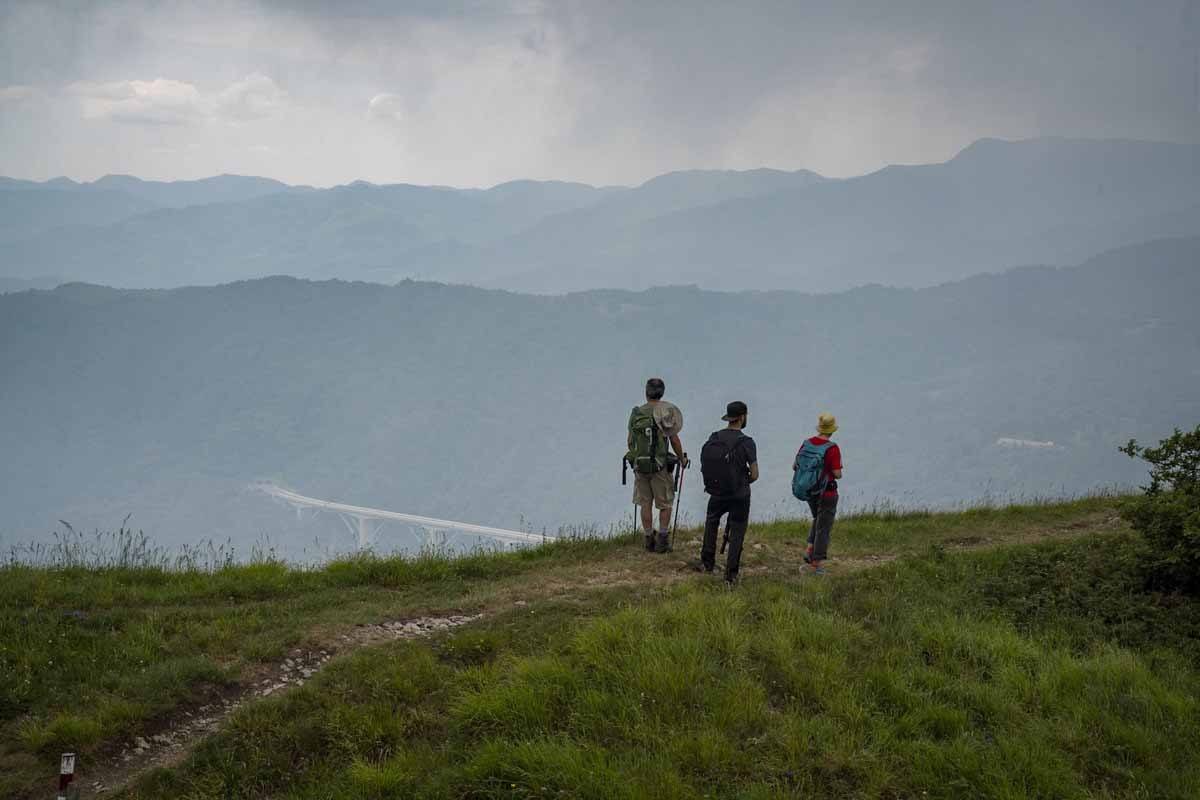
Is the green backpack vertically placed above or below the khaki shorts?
above

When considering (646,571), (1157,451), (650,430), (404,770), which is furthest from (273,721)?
(1157,451)

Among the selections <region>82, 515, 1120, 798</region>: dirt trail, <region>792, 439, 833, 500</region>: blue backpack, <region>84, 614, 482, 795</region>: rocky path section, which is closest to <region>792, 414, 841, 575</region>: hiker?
<region>792, 439, 833, 500</region>: blue backpack

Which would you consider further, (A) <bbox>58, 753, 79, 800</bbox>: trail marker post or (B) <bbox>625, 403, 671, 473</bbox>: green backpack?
(B) <bbox>625, 403, 671, 473</bbox>: green backpack

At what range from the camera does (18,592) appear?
8133mm

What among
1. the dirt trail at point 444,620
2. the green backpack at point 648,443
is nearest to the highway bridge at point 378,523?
the dirt trail at point 444,620

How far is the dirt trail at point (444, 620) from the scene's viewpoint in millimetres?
5672

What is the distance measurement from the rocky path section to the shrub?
7.22 metres

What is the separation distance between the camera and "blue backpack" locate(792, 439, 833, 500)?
9578mm

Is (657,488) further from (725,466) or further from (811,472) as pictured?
(811,472)

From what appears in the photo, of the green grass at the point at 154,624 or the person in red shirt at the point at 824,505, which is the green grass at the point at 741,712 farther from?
the person in red shirt at the point at 824,505

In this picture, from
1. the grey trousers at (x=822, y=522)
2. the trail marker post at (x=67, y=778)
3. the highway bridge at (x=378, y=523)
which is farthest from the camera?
the highway bridge at (x=378, y=523)

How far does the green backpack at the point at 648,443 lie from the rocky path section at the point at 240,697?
10.6ft

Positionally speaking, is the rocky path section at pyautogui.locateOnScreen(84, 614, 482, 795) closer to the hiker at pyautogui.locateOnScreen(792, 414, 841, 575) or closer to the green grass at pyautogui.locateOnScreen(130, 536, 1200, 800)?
the green grass at pyautogui.locateOnScreen(130, 536, 1200, 800)

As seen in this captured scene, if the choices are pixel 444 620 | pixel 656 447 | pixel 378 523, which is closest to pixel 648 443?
pixel 656 447
